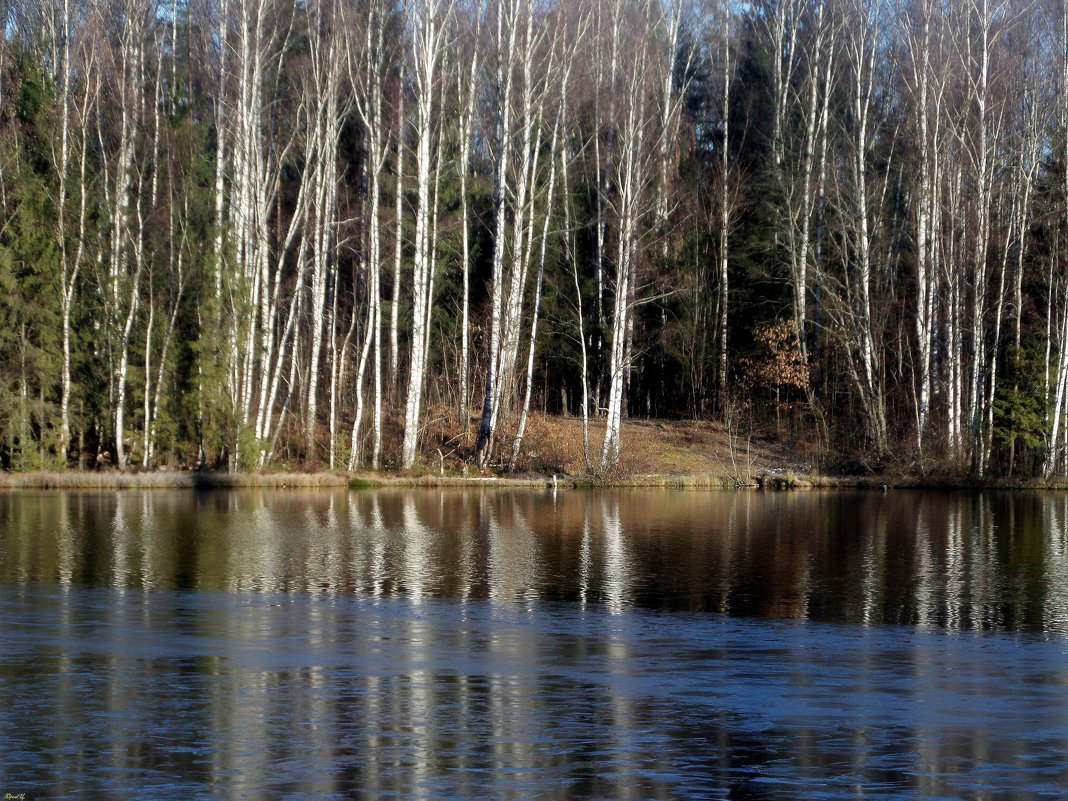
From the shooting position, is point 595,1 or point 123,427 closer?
point 123,427

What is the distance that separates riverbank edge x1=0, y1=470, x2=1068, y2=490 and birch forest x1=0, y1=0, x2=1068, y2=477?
863 millimetres

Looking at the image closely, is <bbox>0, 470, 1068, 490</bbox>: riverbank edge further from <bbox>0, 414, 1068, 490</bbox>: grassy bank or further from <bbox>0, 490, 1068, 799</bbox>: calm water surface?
<bbox>0, 490, 1068, 799</bbox>: calm water surface

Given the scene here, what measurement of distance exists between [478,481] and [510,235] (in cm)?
1207

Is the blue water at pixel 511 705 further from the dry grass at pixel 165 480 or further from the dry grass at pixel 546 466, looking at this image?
the dry grass at pixel 546 466

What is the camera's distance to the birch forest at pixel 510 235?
1479 inches

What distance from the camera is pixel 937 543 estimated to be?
23.5m

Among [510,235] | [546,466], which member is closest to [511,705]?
[546,466]

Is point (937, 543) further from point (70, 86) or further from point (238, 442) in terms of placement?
point (70, 86)

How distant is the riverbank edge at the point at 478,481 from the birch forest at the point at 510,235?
0.86m

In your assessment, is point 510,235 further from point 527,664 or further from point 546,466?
point 527,664

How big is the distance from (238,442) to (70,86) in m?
12.7

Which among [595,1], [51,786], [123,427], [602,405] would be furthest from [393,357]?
[51,786]

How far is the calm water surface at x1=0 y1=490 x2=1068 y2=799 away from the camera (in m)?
8.88

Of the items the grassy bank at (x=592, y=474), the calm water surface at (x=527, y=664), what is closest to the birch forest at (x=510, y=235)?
the grassy bank at (x=592, y=474)
